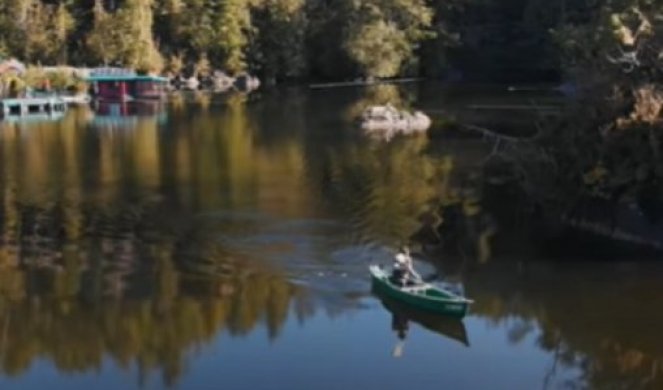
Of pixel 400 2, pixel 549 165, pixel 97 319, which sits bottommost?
pixel 97 319

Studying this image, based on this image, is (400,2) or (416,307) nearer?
(416,307)

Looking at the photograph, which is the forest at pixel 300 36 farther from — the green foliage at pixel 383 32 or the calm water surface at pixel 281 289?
the calm water surface at pixel 281 289

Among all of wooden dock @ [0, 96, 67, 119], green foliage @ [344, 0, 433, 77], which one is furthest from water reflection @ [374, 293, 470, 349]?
green foliage @ [344, 0, 433, 77]

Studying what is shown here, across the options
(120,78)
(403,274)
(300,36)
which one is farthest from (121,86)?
(403,274)

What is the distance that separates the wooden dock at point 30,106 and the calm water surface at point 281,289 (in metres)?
26.0

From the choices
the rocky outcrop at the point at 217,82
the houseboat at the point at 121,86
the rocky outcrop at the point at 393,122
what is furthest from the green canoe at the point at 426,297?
the rocky outcrop at the point at 217,82

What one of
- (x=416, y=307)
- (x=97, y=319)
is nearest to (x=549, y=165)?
(x=416, y=307)

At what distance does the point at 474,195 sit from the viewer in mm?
36531

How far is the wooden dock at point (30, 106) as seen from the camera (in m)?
69.3

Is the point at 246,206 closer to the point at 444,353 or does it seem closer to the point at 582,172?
the point at 582,172

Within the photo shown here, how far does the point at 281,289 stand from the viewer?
83.9ft

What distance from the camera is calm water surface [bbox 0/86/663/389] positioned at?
20766mm

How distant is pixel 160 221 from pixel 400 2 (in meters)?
59.6

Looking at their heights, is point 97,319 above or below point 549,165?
below
